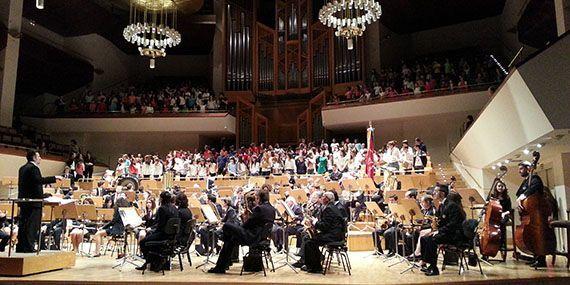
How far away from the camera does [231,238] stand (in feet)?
20.9

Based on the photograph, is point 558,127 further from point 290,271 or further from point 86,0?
point 86,0

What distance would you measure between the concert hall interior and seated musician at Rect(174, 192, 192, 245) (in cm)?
3

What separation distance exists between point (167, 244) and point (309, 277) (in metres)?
1.96

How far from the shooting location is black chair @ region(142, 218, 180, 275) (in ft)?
20.5

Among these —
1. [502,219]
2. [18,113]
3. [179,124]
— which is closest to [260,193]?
[502,219]

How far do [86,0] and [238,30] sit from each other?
A: 20.1ft

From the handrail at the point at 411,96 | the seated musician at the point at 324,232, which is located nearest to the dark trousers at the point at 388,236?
the seated musician at the point at 324,232

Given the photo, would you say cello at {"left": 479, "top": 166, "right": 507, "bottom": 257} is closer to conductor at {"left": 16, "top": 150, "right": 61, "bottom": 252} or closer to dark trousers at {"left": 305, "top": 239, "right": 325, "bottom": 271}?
dark trousers at {"left": 305, "top": 239, "right": 325, "bottom": 271}

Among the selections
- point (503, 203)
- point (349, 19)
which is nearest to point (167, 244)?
point (503, 203)

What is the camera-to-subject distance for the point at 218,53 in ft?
67.6

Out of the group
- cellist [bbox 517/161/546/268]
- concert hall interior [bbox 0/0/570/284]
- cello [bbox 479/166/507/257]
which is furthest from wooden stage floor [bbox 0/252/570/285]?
cello [bbox 479/166/507/257]

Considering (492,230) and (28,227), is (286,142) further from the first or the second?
(28,227)

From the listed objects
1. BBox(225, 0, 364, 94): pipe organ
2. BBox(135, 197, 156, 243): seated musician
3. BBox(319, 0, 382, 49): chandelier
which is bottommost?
BBox(135, 197, 156, 243): seated musician

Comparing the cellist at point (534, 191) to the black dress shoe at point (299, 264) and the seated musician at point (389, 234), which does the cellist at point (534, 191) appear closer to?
the seated musician at point (389, 234)
